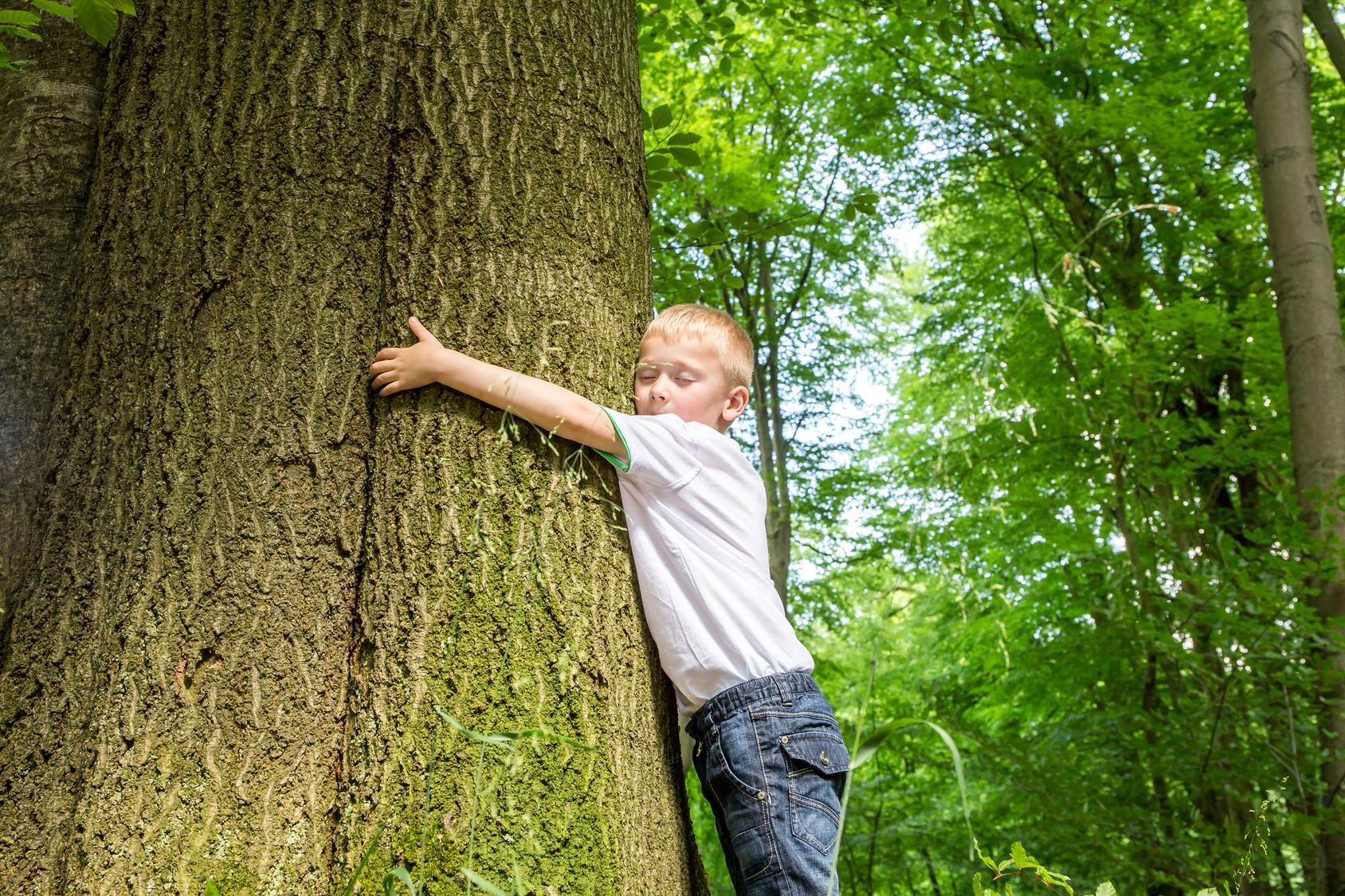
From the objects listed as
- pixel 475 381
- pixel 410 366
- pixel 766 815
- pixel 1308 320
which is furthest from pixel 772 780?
pixel 1308 320

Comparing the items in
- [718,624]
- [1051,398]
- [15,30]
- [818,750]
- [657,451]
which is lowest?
[818,750]

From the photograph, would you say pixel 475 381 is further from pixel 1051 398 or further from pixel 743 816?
pixel 1051 398

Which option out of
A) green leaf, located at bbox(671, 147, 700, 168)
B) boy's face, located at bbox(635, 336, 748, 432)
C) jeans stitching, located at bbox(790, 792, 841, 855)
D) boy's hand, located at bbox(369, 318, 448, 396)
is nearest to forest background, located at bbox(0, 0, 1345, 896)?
green leaf, located at bbox(671, 147, 700, 168)

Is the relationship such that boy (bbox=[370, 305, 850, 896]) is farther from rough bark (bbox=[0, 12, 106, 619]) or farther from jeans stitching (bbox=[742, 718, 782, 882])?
rough bark (bbox=[0, 12, 106, 619])

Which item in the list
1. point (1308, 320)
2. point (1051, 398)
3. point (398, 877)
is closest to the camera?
point (398, 877)

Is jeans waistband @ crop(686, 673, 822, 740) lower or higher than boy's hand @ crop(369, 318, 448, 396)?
lower

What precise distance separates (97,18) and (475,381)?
1100mm

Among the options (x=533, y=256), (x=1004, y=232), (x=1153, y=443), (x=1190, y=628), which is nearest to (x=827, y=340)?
(x=1004, y=232)

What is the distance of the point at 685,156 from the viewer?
3.84m

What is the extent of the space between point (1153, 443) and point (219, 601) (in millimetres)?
6789

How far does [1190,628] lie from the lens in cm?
433

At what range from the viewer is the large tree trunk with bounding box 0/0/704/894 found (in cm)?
153

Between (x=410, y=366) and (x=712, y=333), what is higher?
(x=712, y=333)

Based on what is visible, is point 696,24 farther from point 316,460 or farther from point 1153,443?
point 316,460
